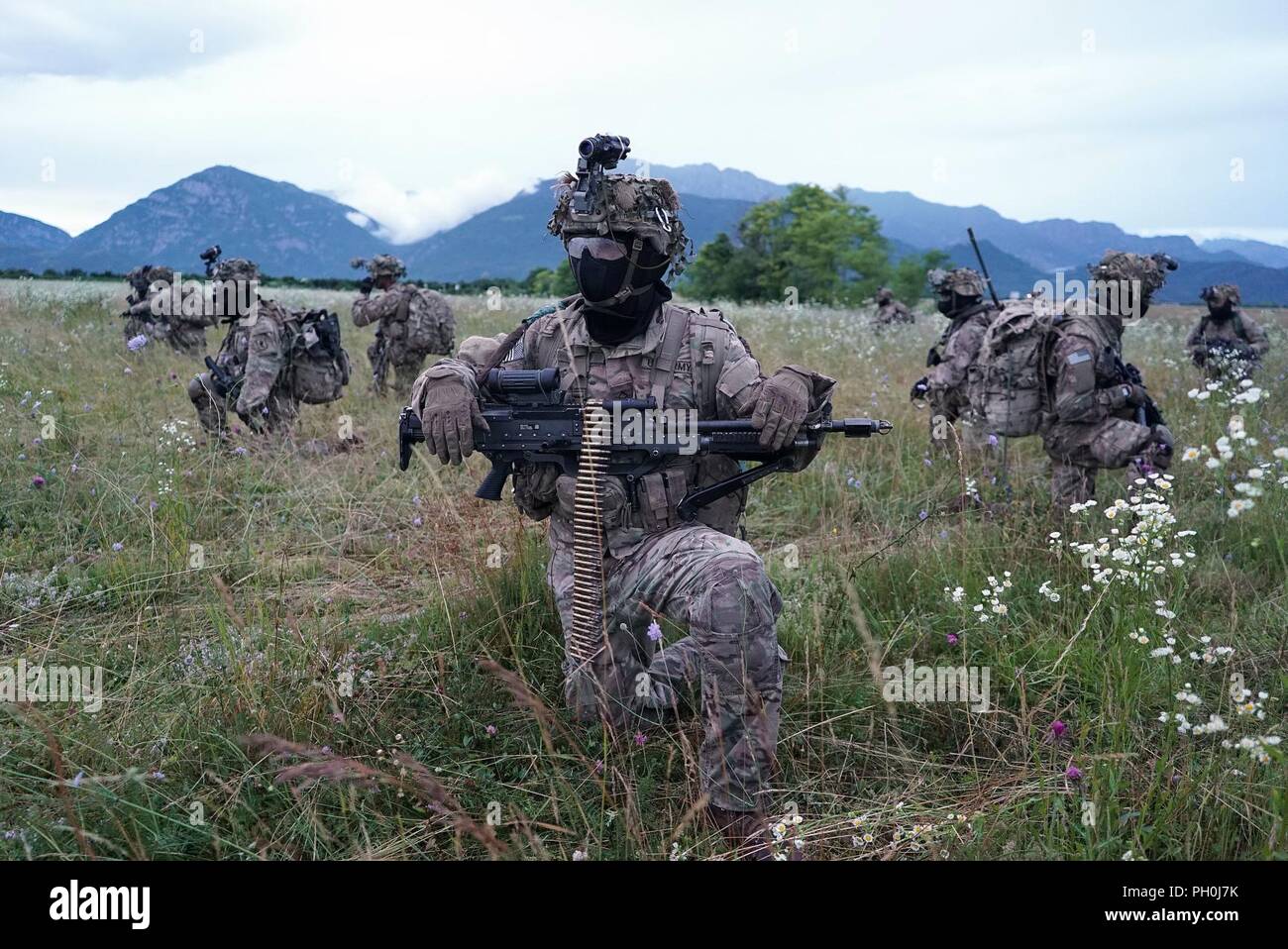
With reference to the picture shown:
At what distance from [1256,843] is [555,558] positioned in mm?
2461

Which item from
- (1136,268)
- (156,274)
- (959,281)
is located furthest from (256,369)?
(156,274)

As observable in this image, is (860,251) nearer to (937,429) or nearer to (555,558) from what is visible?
(937,429)

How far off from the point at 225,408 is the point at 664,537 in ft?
17.3

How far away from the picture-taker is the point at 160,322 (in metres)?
13.5

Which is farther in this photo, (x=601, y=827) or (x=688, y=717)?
(x=688, y=717)

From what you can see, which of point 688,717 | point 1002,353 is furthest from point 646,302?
point 1002,353

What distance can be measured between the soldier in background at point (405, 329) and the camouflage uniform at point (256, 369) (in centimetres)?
255

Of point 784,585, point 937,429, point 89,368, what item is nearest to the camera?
point 784,585

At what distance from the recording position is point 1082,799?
2.79m

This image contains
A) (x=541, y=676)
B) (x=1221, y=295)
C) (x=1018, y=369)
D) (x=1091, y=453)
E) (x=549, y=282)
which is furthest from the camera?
(x=549, y=282)

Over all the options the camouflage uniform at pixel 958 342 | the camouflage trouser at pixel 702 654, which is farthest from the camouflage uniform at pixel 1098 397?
the camouflage trouser at pixel 702 654

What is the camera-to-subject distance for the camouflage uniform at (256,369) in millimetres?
7914

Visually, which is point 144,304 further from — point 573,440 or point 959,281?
point 573,440

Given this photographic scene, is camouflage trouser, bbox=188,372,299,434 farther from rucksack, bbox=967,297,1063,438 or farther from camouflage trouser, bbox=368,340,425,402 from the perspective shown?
rucksack, bbox=967,297,1063,438
